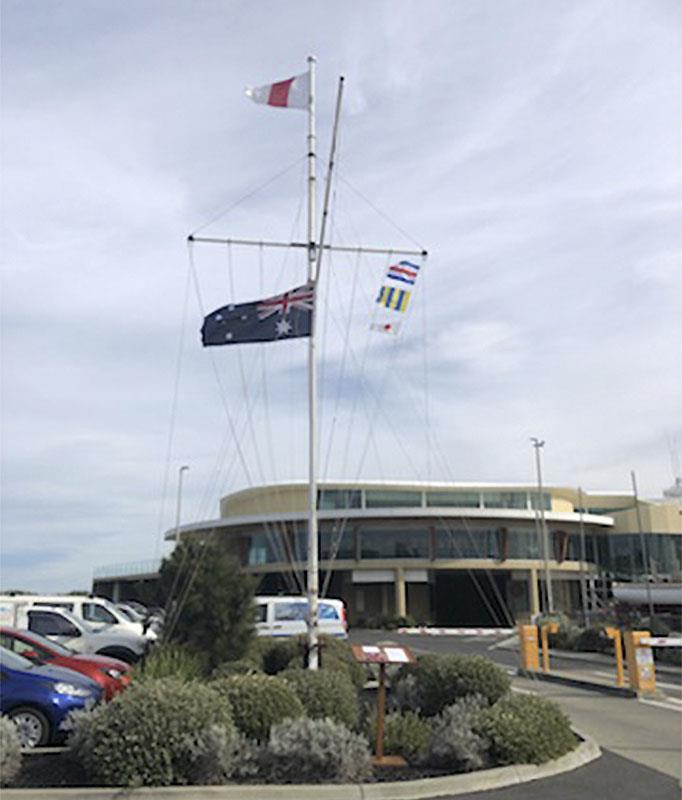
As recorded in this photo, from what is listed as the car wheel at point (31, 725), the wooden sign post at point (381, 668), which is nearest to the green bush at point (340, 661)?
the car wheel at point (31, 725)

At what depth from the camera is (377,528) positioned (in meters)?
61.0

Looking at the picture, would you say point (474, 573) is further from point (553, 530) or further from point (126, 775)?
point (126, 775)

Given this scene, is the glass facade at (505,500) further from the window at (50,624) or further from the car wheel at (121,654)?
the window at (50,624)

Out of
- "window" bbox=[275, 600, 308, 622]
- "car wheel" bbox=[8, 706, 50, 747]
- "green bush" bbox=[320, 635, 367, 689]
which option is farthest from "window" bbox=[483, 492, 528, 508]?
"car wheel" bbox=[8, 706, 50, 747]

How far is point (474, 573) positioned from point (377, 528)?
8000mm

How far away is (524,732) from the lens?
369 inches

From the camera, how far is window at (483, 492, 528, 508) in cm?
6531

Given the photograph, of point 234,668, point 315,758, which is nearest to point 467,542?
point 234,668

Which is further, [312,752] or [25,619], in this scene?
[25,619]

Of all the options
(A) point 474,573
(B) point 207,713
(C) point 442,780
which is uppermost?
(A) point 474,573

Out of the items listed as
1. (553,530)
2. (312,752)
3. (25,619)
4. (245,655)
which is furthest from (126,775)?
(553,530)

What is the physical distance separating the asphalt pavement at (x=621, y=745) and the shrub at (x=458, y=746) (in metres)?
0.62

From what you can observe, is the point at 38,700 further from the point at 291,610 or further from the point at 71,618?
the point at 291,610

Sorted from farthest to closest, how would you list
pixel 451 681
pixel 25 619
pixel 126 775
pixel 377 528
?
1. pixel 377 528
2. pixel 25 619
3. pixel 451 681
4. pixel 126 775
